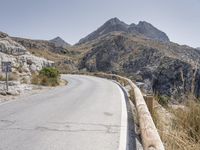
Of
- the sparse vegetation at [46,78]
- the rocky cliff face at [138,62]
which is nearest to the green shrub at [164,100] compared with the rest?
the sparse vegetation at [46,78]

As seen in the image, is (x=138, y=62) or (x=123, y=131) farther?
(x=138, y=62)

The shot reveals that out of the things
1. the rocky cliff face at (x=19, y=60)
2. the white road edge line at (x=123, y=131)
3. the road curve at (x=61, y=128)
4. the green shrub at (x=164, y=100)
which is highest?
the rocky cliff face at (x=19, y=60)

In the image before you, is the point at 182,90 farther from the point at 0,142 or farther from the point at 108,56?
the point at 108,56

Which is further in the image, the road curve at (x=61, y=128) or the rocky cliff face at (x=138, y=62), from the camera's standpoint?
the rocky cliff face at (x=138, y=62)

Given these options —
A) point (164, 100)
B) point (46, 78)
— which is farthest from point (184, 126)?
point (46, 78)

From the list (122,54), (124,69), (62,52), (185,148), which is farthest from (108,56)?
(185,148)

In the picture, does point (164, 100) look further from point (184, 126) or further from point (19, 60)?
point (19, 60)

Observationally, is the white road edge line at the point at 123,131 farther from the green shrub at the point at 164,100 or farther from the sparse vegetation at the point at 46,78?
the sparse vegetation at the point at 46,78

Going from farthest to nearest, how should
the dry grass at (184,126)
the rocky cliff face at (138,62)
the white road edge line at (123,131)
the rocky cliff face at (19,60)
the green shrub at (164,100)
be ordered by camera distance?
the rocky cliff face at (138,62), the rocky cliff face at (19,60), the green shrub at (164,100), the white road edge line at (123,131), the dry grass at (184,126)

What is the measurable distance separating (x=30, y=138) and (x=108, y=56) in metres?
82.9

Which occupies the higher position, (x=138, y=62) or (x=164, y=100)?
(x=138, y=62)

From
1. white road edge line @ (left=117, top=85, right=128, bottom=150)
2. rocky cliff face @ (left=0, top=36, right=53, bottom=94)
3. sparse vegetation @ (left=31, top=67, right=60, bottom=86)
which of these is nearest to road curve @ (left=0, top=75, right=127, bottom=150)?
white road edge line @ (left=117, top=85, right=128, bottom=150)

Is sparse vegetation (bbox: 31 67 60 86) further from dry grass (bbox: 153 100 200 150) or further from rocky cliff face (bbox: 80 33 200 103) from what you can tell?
dry grass (bbox: 153 100 200 150)

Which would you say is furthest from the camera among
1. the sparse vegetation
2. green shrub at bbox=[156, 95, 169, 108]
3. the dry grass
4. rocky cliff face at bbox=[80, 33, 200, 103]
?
rocky cliff face at bbox=[80, 33, 200, 103]
